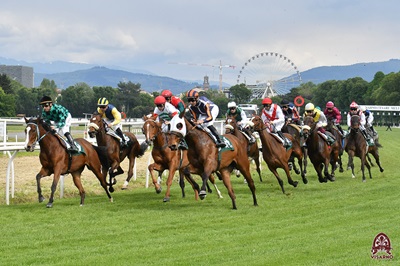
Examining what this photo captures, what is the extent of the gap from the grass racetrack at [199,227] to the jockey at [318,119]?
1826 mm

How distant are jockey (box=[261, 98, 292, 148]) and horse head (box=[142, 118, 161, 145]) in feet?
11.9

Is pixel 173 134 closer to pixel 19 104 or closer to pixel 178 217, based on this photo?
pixel 178 217

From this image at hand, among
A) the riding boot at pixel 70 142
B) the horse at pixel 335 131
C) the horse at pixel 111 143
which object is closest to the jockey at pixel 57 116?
the riding boot at pixel 70 142

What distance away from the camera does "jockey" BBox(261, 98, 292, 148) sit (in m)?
15.6

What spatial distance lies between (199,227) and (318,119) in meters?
8.36

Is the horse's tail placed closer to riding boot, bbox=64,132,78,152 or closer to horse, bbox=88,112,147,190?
horse, bbox=88,112,147,190

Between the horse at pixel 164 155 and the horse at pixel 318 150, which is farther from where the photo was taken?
the horse at pixel 318 150

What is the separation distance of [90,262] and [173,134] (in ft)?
15.5

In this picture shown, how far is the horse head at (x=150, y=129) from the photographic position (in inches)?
492

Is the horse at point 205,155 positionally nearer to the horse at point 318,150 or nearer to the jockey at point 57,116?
the jockey at point 57,116

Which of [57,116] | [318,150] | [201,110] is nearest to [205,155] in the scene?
[201,110]

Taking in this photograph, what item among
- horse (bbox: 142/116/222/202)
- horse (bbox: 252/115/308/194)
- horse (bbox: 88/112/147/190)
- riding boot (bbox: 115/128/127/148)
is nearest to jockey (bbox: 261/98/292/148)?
horse (bbox: 252/115/308/194)

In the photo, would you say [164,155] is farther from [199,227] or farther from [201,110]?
[199,227]

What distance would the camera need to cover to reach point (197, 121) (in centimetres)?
1241
